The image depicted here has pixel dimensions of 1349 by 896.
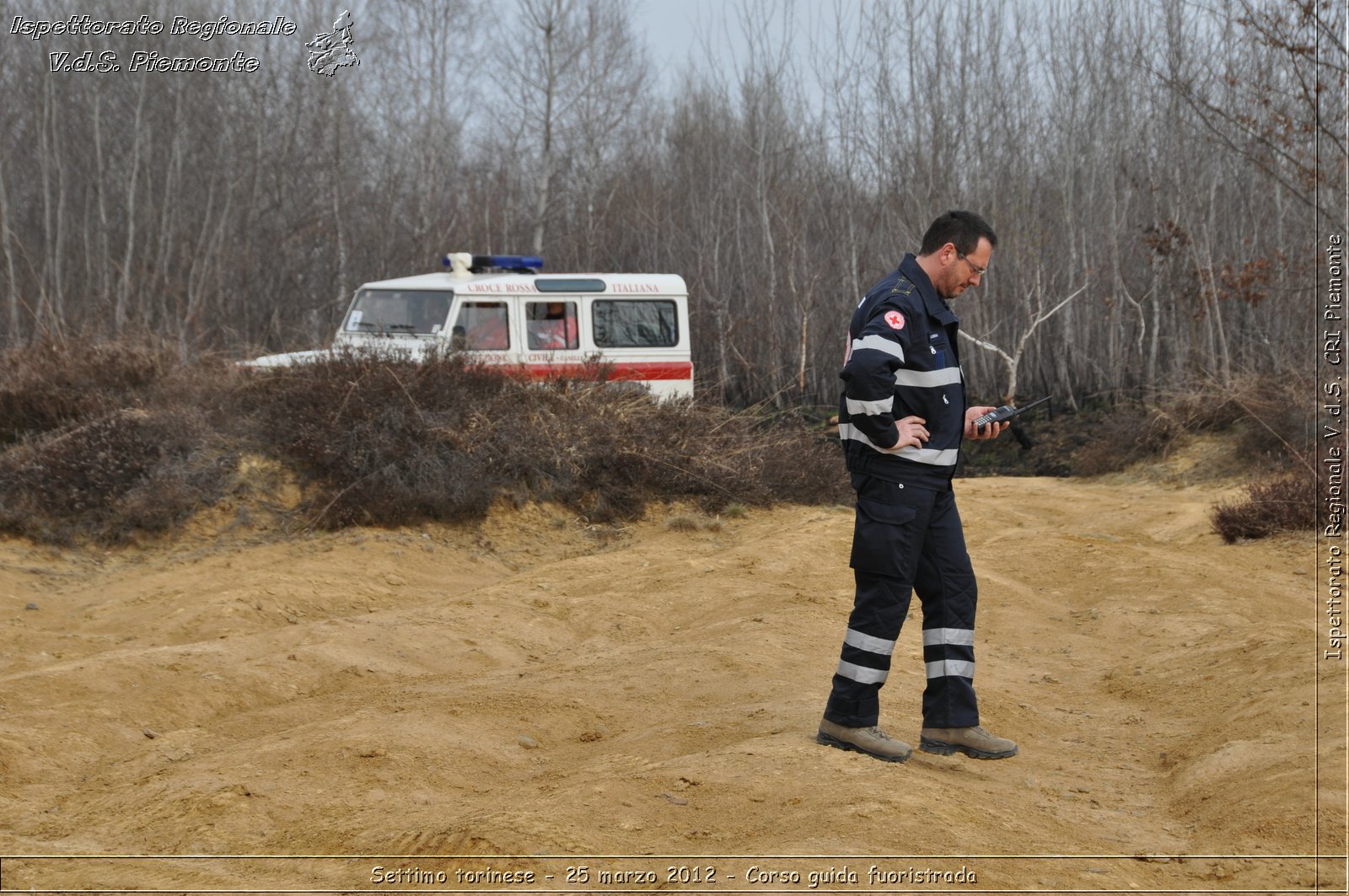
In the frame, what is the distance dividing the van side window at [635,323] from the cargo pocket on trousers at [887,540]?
11.0 m

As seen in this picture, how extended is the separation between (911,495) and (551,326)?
1100 centimetres

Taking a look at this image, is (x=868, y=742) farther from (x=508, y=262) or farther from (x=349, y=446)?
(x=508, y=262)

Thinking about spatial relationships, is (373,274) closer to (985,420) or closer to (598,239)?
(598,239)

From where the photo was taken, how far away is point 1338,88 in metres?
15.9

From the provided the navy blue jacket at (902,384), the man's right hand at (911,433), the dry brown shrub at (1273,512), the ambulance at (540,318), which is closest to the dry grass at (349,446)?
the ambulance at (540,318)

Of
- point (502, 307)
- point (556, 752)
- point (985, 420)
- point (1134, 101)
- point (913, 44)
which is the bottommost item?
point (556, 752)

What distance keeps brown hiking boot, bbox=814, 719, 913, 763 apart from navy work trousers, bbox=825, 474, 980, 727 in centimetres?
3

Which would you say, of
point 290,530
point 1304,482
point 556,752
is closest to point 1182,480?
point 1304,482

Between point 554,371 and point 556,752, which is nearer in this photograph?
Result: point 556,752

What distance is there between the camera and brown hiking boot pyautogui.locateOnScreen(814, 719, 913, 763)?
4.73m

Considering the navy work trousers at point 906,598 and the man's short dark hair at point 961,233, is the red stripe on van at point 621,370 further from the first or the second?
the navy work trousers at point 906,598

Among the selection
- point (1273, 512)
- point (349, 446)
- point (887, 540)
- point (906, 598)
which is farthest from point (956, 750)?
point (349, 446)

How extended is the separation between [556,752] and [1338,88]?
15.1 m

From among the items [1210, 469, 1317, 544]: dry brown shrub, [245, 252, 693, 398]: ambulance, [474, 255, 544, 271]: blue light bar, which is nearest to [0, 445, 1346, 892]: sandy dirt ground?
[1210, 469, 1317, 544]: dry brown shrub
